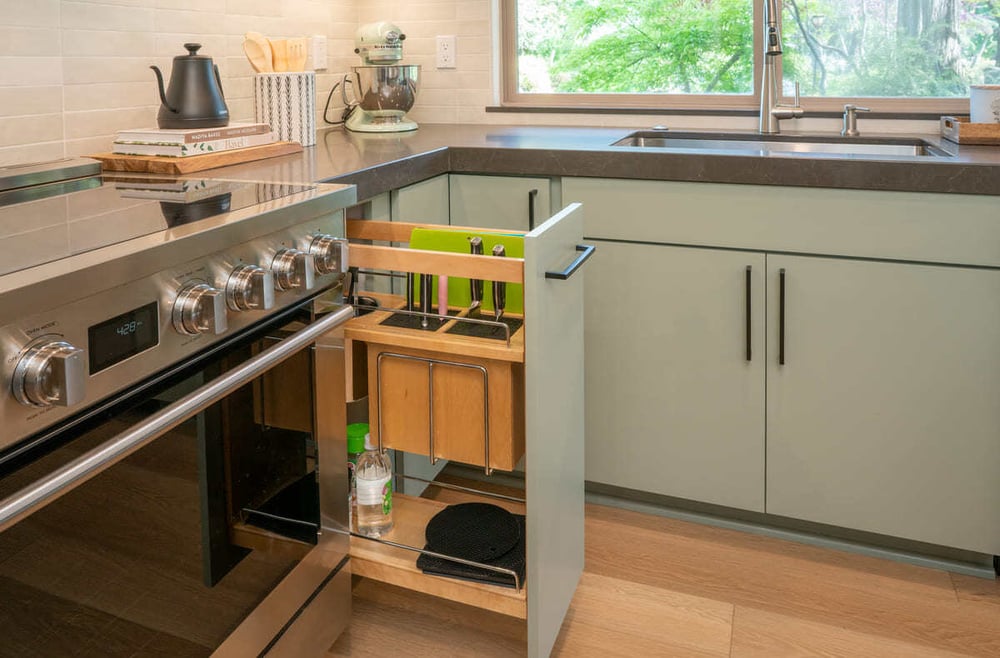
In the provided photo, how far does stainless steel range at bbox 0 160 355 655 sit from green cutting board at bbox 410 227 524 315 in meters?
0.17

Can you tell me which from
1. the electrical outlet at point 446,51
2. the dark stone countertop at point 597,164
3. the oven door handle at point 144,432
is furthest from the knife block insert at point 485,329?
the electrical outlet at point 446,51

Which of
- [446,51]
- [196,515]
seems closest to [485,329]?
[196,515]

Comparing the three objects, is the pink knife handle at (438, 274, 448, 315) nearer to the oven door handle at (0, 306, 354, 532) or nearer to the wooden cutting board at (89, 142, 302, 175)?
the oven door handle at (0, 306, 354, 532)

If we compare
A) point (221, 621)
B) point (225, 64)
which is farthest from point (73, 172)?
point (221, 621)

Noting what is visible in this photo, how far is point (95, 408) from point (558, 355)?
78cm

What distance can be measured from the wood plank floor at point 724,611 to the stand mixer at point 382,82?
1.31m

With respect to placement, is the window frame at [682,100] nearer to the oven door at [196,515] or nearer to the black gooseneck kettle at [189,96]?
the black gooseneck kettle at [189,96]

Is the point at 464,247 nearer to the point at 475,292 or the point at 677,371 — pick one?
the point at 475,292

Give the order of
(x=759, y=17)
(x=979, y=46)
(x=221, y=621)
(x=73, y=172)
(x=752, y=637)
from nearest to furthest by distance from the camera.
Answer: (x=221, y=621) → (x=73, y=172) → (x=752, y=637) → (x=979, y=46) → (x=759, y=17)

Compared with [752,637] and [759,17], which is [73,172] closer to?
[752,637]

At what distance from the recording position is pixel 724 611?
188 centimetres

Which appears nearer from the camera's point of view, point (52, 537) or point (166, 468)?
point (52, 537)

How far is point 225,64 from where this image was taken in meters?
2.24

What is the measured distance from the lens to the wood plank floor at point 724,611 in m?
1.77
